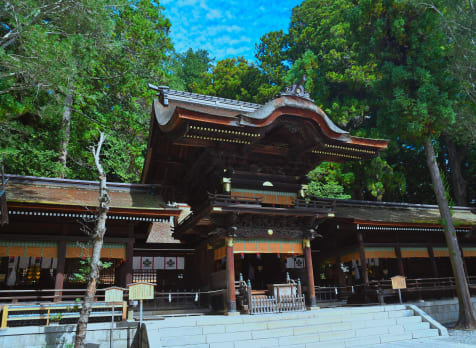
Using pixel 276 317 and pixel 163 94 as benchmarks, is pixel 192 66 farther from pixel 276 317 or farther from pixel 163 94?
pixel 276 317

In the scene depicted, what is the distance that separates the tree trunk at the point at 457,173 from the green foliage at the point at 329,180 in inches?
366

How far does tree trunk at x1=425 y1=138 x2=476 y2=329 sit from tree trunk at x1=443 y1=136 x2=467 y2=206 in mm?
14573

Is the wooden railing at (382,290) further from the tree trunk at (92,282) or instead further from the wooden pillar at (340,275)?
the tree trunk at (92,282)

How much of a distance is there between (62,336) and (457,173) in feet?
91.4

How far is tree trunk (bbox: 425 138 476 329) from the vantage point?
38.0 feet

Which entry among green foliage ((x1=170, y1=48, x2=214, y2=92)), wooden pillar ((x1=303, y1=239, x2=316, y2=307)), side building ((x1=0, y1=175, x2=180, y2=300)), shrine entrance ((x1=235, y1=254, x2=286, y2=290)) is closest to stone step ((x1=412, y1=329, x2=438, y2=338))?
wooden pillar ((x1=303, y1=239, x2=316, y2=307))

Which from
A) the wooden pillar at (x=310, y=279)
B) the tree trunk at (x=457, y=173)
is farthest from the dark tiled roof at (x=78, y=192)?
the tree trunk at (x=457, y=173)

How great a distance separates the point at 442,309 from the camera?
13211 mm

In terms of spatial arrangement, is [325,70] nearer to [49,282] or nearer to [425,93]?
[425,93]

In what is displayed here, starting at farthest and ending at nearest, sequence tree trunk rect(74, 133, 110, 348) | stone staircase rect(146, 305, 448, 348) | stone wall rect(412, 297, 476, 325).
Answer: stone wall rect(412, 297, 476, 325), stone staircase rect(146, 305, 448, 348), tree trunk rect(74, 133, 110, 348)

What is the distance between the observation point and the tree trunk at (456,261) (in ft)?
38.0

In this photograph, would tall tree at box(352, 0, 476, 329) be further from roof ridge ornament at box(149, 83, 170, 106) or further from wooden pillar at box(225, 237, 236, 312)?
roof ridge ornament at box(149, 83, 170, 106)

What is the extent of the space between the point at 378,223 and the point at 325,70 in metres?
15.1

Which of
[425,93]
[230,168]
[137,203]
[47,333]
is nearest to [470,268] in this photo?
[425,93]
